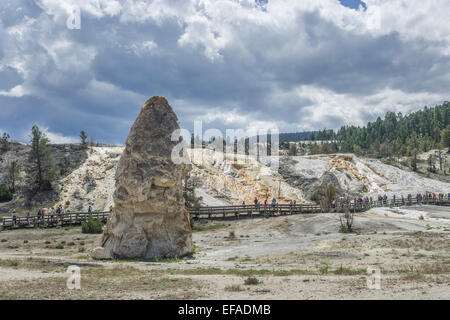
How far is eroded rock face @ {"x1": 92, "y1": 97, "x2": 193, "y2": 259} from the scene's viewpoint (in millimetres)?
17750

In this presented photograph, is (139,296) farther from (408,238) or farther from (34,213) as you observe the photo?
(34,213)

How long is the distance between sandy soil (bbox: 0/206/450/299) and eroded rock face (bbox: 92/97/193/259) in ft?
4.42

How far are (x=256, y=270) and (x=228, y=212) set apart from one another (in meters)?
26.0

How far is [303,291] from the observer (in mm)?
9516

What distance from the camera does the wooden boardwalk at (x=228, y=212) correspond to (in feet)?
107

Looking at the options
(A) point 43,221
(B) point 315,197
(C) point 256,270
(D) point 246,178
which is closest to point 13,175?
(A) point 43,221

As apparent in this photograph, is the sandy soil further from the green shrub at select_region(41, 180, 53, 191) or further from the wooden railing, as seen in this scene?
the green shrub at select_region(41, 180, 53, 191)

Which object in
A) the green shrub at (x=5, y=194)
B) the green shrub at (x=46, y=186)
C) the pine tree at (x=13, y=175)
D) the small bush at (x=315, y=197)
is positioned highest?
the pine tree at (x=13, y=175)

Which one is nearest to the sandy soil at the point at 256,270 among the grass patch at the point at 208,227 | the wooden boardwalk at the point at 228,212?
the wooden boardwalk at the point at 228,212

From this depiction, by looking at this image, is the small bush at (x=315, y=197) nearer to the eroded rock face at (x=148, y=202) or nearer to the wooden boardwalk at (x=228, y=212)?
the wooden boardwalk at (x=228, y=212)

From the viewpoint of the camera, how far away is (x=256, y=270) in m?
13.6

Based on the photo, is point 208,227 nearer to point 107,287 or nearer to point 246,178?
point 246,178

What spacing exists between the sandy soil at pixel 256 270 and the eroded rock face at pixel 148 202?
1.35 meters
